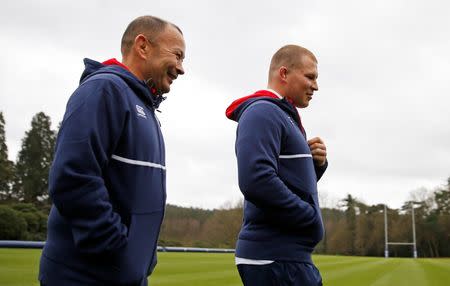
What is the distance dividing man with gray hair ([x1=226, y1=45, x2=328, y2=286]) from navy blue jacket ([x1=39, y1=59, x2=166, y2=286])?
0.61 metres

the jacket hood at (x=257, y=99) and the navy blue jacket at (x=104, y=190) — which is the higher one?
the jacket hood at (x=257, y=99)

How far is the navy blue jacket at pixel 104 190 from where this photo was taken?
74.7 inches

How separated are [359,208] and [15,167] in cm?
5242

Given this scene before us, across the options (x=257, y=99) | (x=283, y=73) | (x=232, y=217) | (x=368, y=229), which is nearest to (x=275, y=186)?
(x=257, y=99)

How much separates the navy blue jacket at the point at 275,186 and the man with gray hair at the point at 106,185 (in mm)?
561

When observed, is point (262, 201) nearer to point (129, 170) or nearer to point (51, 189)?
point (129, 170)

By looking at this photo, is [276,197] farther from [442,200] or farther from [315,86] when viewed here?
[442,200]

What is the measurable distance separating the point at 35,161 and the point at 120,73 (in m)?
54.5

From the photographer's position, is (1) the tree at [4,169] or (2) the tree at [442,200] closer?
(1) the tree at [4,169]

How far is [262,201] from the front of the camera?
8.62 ft

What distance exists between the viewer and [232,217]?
197 ft

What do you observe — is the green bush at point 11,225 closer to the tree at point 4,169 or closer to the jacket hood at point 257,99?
the tree at point 4,169

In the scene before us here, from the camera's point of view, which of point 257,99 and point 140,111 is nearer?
point 140,111

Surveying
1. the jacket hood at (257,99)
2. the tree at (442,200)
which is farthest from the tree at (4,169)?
the tree at (442,200)
